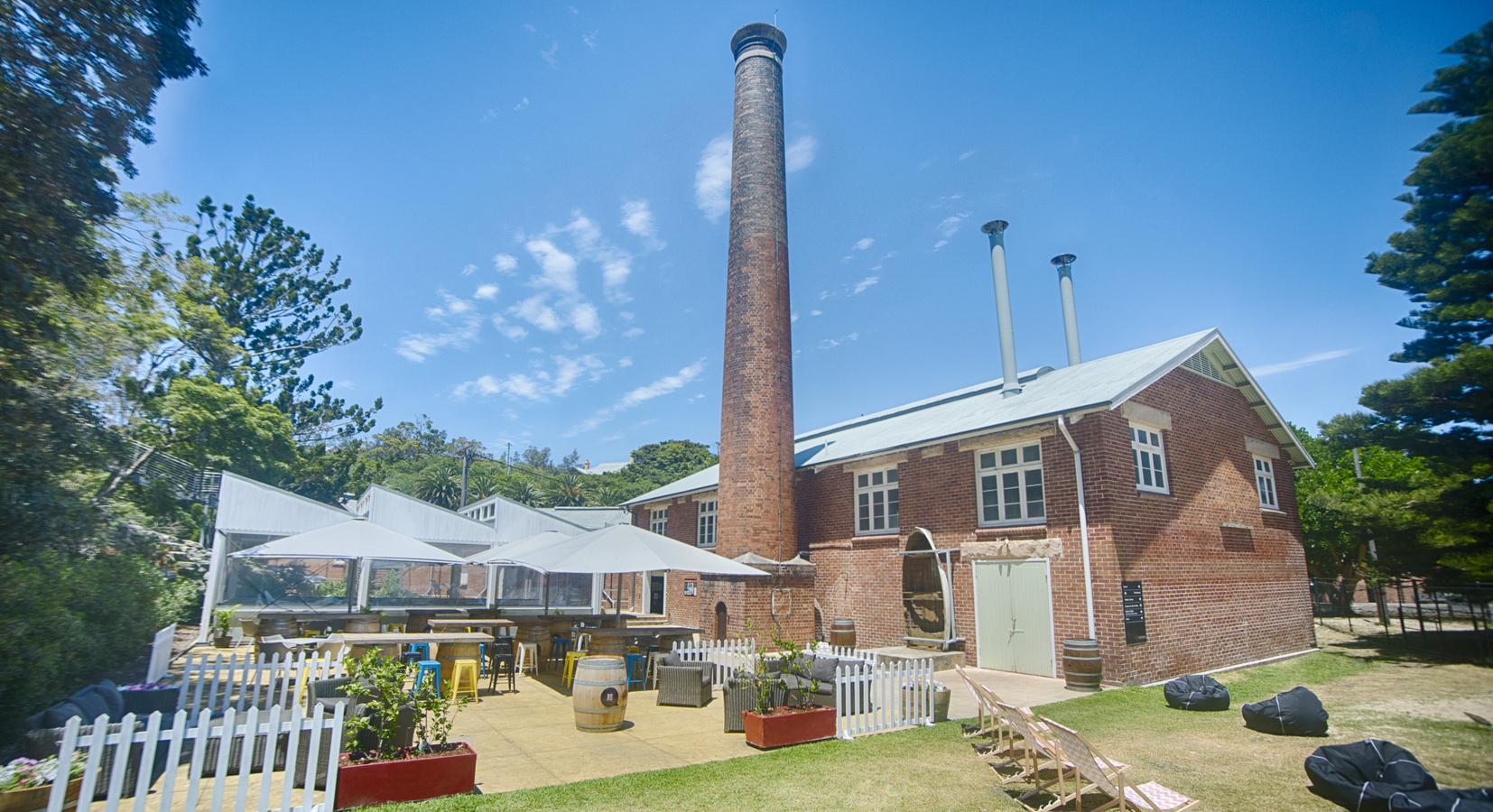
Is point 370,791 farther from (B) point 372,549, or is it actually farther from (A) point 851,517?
(A) point 851,517

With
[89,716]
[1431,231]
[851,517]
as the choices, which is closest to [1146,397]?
[851,517]

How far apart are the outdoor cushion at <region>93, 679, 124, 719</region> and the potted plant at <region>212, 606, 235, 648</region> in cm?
1174

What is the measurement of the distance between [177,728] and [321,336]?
125 feet

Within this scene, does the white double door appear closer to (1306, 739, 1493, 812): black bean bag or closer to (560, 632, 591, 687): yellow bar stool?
(1306, 739, 1493, 812): black bean bag

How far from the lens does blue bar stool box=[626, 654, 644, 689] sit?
11594mm

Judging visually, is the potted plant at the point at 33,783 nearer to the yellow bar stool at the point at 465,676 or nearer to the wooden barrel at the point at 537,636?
the yellow bar stool at the point at 465,676

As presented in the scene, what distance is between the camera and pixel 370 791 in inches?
216

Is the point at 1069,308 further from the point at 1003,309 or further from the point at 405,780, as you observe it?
the point at 405,780

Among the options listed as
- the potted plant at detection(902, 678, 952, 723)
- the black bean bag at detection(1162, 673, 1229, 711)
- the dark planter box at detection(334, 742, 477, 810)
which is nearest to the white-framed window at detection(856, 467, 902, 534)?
the black bean bag at detection(1162, 673, 1229, 711)

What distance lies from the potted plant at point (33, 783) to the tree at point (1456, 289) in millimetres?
9681

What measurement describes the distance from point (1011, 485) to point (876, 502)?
3814mm

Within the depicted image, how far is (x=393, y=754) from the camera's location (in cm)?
577

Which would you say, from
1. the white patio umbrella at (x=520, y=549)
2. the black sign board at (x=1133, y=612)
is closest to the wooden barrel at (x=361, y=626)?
the white patio umbrella at (x=520, y=549)

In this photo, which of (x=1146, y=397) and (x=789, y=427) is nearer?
(x=1146, y=397)
